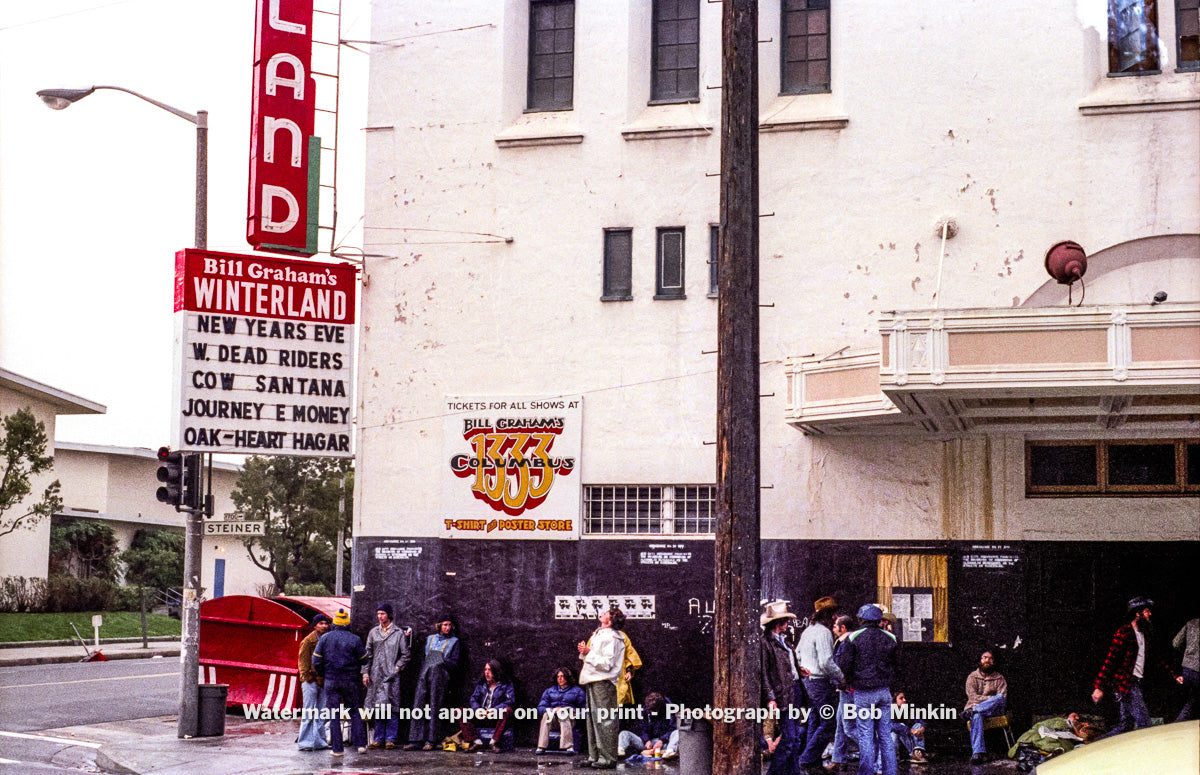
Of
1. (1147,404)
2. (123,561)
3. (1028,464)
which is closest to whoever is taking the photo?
(1147,404)

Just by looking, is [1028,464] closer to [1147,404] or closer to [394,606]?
[1147,404]

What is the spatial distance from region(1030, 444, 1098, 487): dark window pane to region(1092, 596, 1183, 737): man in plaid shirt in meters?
1.86

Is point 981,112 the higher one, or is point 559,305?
point 981,112

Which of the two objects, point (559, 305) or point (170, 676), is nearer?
point (559, 305)

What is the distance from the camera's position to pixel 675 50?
18.2 metres

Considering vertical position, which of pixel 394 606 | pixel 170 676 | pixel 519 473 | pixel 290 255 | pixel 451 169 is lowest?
pixel 170 676

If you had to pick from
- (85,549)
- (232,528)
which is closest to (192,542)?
(232,528)

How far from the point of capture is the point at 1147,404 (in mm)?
14672

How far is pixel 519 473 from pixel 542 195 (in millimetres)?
3804

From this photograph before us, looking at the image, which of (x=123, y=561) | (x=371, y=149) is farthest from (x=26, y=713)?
(x=123, y=561)

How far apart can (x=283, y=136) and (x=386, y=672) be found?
7294 mm

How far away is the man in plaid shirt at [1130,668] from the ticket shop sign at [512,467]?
6725mm

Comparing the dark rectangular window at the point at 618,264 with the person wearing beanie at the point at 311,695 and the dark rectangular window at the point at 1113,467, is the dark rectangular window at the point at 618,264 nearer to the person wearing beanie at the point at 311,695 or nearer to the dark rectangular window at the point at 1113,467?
the dark rectangular window at the point at 1113,467

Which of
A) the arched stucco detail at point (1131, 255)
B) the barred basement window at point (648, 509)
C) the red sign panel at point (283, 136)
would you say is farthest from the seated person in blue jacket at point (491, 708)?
the arched stucco detail at point (1131, 255)
